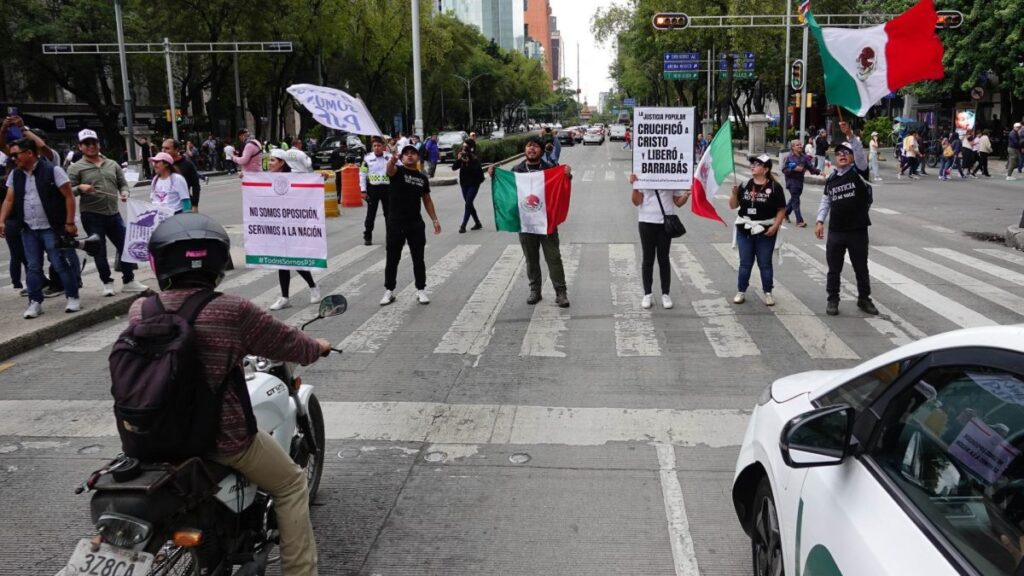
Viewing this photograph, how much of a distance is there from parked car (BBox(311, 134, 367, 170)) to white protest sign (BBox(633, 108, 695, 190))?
66.9ft

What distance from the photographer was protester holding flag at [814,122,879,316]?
878 cm

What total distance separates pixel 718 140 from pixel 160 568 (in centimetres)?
792

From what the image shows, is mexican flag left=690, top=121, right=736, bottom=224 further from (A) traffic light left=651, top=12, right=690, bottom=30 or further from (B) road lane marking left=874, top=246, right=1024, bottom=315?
(A) traffic light left=651, top=12, right=690, bottom=30

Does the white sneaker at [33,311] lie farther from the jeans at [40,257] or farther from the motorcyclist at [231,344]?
the motorcyclist at [231,344]

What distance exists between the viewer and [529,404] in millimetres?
6344

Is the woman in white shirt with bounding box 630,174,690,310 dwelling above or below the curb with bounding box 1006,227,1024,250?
above

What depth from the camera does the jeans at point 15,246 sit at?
352 inches

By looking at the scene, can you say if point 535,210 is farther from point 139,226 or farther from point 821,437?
point 821,437

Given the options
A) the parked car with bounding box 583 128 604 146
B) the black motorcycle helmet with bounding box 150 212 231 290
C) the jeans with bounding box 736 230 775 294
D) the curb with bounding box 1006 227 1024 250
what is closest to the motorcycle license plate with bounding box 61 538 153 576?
the black motorcycle helmet with bounding box 150 212 231 290

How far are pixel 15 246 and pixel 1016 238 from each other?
47.2 ft

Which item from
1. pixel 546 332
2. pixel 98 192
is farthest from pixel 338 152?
pixel 546 332

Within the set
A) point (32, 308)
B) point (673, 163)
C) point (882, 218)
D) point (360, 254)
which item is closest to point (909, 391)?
point (673, 163)

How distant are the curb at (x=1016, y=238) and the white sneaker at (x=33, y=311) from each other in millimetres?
13854

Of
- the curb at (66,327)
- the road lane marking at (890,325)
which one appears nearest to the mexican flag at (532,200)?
the road lane marking at (890,325)
